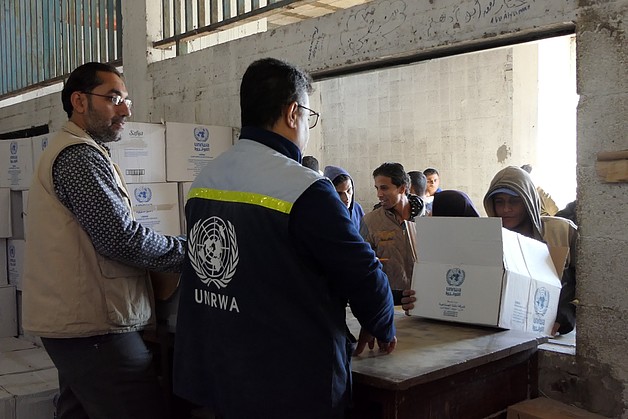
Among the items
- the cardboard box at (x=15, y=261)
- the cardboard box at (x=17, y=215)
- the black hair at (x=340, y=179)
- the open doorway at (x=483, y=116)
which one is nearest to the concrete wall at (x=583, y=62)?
the black hair at (x=340, y=179)

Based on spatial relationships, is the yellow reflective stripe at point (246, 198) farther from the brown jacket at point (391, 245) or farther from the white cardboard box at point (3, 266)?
the white cardboard box at point (3, 266)

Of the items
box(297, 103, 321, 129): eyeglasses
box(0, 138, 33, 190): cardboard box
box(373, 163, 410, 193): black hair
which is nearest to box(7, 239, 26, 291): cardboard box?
box(0, 138, 33, 190): cardboard box

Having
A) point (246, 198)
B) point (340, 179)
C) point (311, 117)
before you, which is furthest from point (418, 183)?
point (246, 198)

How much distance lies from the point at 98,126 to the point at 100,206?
0.33m

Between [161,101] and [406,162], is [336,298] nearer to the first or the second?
[161,101]

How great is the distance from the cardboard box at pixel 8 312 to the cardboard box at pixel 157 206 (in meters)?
1.28

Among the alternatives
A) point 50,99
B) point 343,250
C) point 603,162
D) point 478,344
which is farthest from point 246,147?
point 50,99

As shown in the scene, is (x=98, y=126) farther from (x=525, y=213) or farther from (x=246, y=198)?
(x=525, y=213)

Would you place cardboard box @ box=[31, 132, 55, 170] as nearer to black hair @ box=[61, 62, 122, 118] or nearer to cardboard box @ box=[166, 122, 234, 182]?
cardboard box @ box=[166, 122, 234, 182]

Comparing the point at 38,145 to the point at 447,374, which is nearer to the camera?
the point at 447,374

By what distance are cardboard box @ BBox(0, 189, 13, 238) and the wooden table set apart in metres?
2.95

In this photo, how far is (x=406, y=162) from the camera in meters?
6.78

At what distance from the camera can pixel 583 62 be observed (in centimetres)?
219

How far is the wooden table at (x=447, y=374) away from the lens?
1.37 m
